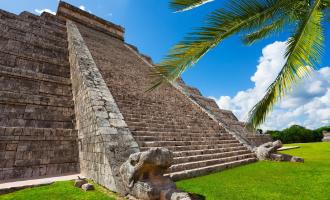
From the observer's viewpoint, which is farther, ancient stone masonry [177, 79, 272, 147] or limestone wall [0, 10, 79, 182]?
ancient stone masonry [177, 79, 272, 147]

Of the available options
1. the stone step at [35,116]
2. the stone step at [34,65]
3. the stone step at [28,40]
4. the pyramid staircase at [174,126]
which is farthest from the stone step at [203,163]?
the stone step at [28,40]

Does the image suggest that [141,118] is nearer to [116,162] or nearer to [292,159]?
[116,162]

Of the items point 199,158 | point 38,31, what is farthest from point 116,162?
point 38,31

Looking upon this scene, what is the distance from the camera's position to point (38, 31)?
41.4 feet

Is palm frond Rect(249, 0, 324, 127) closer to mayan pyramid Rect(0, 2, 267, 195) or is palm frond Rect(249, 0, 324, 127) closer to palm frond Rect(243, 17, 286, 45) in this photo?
palm frond Rect(243, 17, 286, 45)

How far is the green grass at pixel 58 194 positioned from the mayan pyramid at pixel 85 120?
299 mm

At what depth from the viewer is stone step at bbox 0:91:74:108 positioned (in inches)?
276

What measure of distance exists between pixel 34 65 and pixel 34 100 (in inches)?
105

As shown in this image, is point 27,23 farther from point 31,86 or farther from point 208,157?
point 208,157

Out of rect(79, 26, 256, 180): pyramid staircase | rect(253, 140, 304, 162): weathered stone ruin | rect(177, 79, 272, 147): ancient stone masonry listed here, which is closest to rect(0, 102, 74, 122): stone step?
rect(79, 26, 256, 180): pyramid staircase

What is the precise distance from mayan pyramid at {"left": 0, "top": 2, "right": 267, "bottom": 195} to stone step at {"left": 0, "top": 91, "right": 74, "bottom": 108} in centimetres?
2

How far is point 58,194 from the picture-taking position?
4500 mm

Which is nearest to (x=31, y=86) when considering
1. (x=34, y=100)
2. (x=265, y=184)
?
(x=34, y=100)

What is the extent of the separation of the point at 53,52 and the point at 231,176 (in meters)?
10.00
